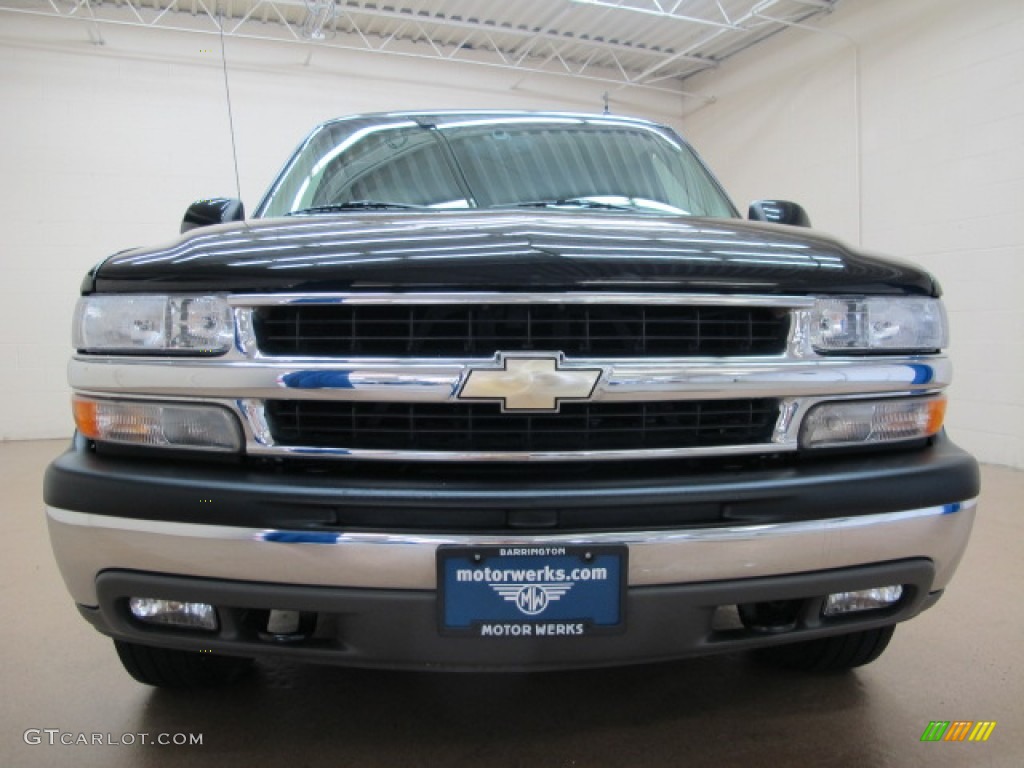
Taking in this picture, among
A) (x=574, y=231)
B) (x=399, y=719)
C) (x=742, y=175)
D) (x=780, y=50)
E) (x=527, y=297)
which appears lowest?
(x=399, y=719)

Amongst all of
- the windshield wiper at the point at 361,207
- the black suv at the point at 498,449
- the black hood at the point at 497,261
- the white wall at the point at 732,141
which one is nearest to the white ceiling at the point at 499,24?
the white wall at the point at 732,141

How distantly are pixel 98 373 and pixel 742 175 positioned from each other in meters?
7.65

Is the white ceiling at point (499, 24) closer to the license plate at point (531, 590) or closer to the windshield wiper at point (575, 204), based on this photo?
the windshield wiper at point (575, 204)

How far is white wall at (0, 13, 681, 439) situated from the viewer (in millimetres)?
6258

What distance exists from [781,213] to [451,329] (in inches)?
63.5

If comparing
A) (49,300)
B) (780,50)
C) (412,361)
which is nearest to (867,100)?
(780,50)

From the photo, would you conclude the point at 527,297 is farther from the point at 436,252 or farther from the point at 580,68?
the point at 580,68

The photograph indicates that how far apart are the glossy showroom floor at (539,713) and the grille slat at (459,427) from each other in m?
0.75

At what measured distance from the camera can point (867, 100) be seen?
6.10 m

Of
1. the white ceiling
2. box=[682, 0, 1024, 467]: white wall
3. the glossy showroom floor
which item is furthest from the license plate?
the white ceiling

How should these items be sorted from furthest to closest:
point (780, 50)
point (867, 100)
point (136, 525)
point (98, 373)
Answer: point (780, 50)
point (867, 100)
point (98, 373)
point (136, 525)

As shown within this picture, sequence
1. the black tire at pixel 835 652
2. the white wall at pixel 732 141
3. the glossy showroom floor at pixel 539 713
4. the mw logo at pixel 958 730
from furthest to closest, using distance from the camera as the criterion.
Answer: the white wall at pixel 732 141, the black tire at pixel 835 652, the mw logo at pixel 958 730, the glossy showroom floor at pixel 539 713

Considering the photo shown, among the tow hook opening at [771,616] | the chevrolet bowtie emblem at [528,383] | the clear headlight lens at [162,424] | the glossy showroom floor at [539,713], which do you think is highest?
the chevrolet bowtie emblem at [528,383]

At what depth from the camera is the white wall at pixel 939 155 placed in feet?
16.4
